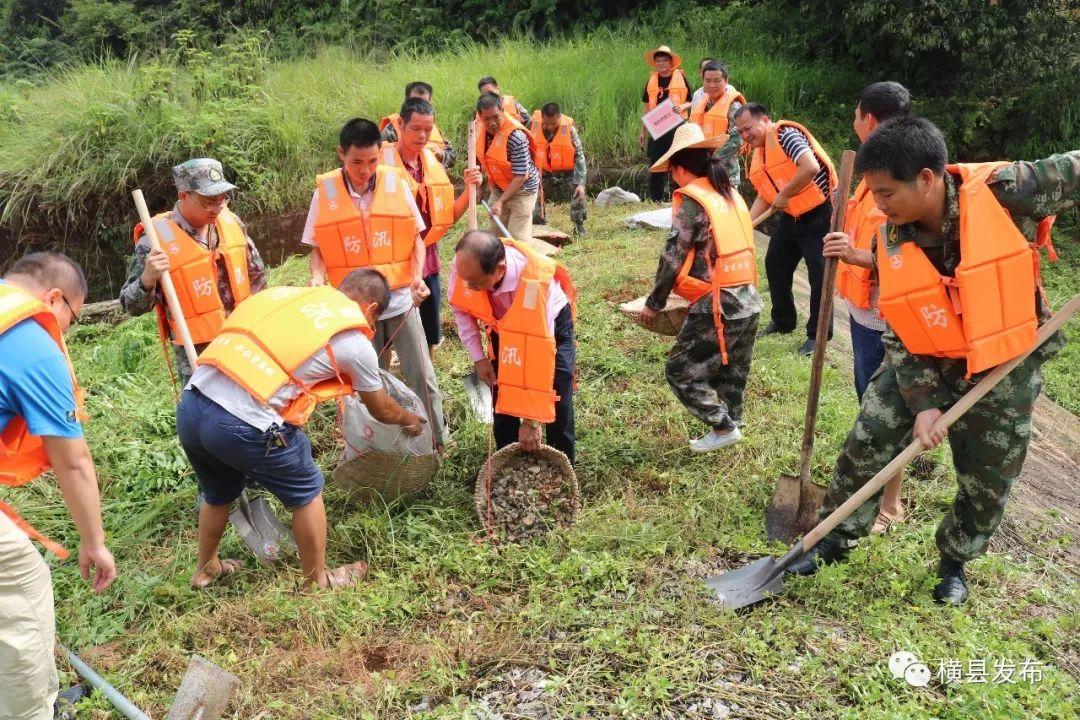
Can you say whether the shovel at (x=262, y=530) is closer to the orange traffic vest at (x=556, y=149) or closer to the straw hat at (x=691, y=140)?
the straw hat at (x=691, y=140)

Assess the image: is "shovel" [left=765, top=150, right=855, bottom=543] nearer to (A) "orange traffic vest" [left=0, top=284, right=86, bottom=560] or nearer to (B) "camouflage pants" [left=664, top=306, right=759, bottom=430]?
(B) "camouflage pants" [left=664, top=306, right=759, bottom=430]

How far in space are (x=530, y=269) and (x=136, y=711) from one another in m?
2.38

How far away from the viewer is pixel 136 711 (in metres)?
2.98

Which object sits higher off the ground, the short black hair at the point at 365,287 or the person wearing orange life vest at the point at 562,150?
the short black hair at the point at 365,287

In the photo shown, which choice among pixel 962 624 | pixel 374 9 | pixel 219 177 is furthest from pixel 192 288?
pixel 374 9

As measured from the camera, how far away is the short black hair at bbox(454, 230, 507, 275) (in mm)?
3709

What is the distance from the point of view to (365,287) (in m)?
3.61

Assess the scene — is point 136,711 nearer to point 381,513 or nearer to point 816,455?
A: point 381,513

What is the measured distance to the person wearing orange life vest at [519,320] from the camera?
3.79 meters

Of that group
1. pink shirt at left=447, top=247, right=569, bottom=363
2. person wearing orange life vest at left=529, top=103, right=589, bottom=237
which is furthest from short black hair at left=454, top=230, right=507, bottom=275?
person wearing orange life vest at left=529, top=103, right=589, bottom=237

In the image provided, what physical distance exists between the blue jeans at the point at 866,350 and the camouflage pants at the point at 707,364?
0.58 meters

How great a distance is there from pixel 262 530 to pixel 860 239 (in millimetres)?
3189

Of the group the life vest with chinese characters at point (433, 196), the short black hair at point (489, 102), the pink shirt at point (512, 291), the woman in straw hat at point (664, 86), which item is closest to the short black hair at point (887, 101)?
the pink shirt at point (512, 291)

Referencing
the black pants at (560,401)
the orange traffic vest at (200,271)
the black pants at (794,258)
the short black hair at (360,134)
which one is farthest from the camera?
the black pants at (794,258)
